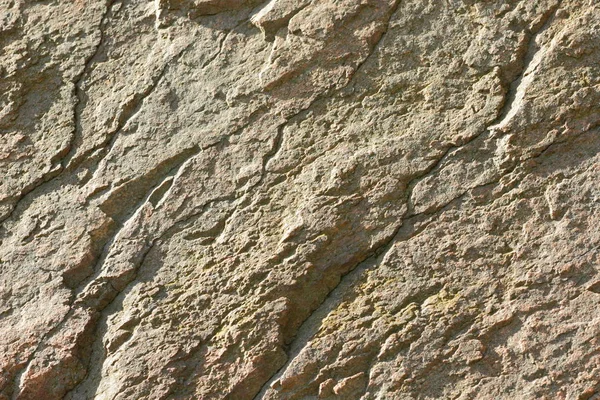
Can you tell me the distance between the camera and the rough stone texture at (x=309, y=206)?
133 centimetres

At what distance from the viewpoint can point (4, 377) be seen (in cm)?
140

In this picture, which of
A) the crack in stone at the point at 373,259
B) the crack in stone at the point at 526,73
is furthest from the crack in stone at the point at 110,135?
the crack in stone at the point at 526,73

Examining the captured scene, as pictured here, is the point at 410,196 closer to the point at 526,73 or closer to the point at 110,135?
the point at 526,73

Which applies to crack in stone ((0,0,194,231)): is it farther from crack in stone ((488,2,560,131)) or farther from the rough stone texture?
crack in stone ((488,2,560,131))

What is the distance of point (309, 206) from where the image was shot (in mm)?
1389

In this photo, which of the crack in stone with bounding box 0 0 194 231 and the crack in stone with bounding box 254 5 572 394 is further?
the crack in stone with bounding box 0 0 194 231

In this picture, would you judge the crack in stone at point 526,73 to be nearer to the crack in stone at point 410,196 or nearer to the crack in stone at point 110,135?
the crack in stone at point 410,196

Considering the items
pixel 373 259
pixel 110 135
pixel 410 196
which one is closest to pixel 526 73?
pixel 410 196

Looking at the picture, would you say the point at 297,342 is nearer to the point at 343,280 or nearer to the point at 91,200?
the point at 343,280

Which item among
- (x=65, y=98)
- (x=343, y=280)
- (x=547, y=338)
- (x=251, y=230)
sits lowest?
(x=547, y=338)

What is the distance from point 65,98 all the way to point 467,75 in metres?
0.76

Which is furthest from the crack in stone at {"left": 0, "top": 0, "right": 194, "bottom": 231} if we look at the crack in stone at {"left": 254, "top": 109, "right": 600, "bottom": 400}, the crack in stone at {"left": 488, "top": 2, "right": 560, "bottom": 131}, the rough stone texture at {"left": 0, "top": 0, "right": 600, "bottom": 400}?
the crack in stone at {"left": 488, "top": 2, "right": 560, "bottom": 131}

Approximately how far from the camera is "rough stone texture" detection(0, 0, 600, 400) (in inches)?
52.3

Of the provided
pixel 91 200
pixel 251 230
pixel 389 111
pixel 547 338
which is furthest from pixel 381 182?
pixel 91 200
